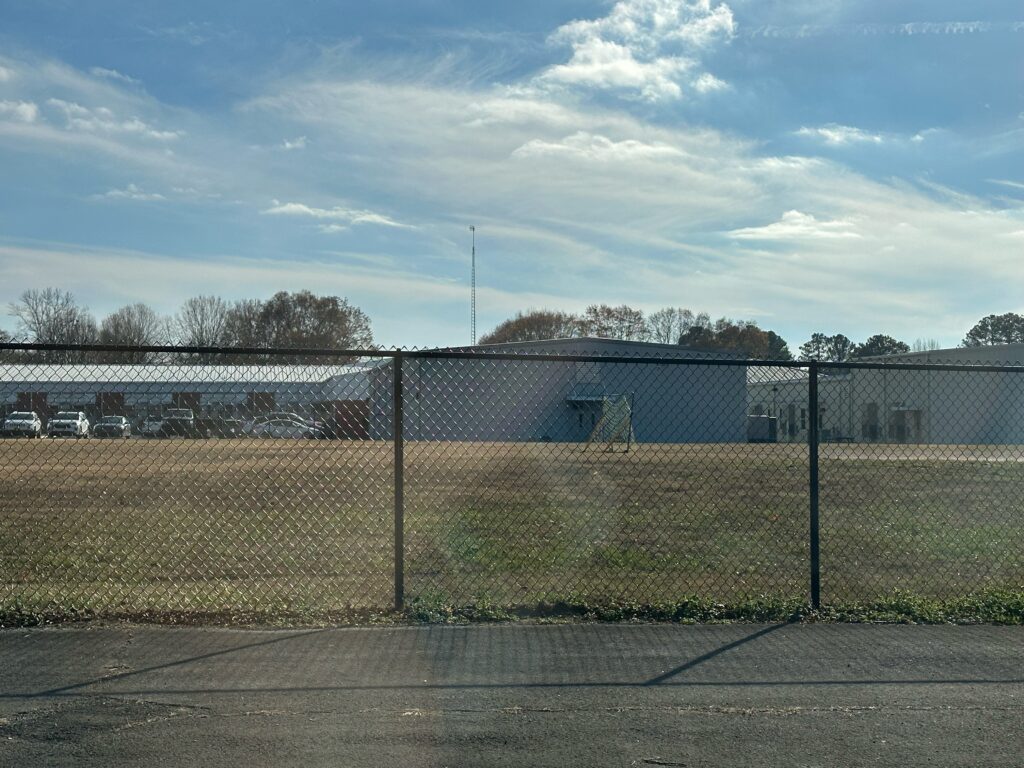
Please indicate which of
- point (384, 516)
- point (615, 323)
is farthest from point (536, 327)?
point (384, 516)

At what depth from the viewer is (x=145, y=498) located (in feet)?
47.6

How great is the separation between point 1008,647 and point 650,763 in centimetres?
320

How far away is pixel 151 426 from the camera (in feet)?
31.6

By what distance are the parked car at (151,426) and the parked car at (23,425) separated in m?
1.08

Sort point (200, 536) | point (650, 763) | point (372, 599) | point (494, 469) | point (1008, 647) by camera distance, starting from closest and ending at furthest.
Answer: point (650, 763)
point (1008, 647)
point (372, 599)
point (200, 536)
point (494, 469)

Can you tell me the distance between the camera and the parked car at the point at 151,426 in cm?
935

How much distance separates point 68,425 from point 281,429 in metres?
2.50

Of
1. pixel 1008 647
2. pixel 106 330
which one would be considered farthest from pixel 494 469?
pixel 106 330

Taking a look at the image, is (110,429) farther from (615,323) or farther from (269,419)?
(615,323)

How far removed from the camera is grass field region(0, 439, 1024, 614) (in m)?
7.69

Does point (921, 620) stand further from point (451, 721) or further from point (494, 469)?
point (494, 469)

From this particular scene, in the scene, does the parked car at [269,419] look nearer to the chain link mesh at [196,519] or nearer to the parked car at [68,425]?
the chain link mesh at [196,519]

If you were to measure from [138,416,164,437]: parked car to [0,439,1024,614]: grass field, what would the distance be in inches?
4.7

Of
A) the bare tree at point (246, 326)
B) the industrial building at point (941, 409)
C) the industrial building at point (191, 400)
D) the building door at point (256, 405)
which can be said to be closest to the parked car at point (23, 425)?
the industrial building at point (191, 400)
